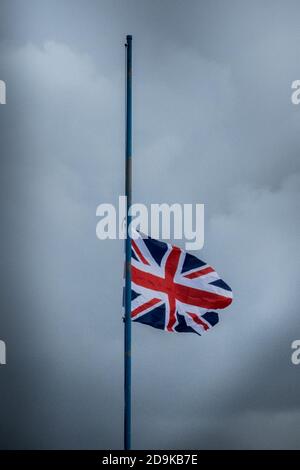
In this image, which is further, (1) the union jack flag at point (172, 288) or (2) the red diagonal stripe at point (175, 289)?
(2) the red diagonal stripe at point (175, 289)

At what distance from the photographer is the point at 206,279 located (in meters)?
27.6

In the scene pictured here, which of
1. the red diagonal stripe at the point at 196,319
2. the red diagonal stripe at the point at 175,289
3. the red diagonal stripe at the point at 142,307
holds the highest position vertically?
the red diagonal stripe at the point at 175,289

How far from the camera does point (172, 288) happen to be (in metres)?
27.5

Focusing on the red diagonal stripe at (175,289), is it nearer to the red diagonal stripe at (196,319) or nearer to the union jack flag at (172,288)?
the union jack flag at (172,288)

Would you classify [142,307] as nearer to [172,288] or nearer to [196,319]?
[172,288]

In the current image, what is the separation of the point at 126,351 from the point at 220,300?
316 cm

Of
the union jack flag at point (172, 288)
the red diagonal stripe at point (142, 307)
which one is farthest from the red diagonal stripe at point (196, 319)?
the red diagonal stripe at point (142, 307)

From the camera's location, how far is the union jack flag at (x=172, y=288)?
27.4 metres

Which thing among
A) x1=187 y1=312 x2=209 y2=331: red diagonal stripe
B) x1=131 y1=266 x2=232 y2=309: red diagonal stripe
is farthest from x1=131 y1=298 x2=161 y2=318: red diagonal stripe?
x1=187 y1=312 x2=209 y2=331: red diagonal stripe

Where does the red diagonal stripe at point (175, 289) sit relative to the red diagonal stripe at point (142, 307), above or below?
above
